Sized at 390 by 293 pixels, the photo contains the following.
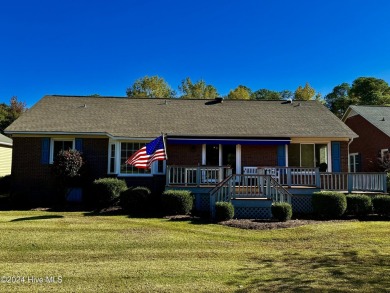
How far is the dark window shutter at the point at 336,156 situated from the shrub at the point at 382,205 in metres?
4.01

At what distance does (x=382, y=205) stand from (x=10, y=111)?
1934 inches

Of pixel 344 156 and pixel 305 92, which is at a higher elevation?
pixel 305 92

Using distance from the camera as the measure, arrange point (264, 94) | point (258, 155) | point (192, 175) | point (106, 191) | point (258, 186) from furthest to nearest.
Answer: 1. point (264, 94)
2. point (258, 155)
3. point (192, 175)
4. point (106, 191)
5. point (258, 186)

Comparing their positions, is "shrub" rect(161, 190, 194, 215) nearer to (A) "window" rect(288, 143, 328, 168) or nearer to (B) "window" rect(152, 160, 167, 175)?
(B) "window" rect(152, 160, 167, 175)

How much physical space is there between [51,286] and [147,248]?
2795mm

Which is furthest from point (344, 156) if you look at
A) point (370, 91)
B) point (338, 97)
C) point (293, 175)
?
point (338, 97)

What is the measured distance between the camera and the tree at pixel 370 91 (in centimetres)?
Result: 4625

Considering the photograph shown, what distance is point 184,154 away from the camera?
16.2 m

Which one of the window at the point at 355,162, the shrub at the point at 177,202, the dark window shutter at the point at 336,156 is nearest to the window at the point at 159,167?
the shrub at the point at 177,202

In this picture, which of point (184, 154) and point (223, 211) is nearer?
point (223, 211)

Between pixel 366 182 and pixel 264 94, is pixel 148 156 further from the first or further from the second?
pixel 264 94

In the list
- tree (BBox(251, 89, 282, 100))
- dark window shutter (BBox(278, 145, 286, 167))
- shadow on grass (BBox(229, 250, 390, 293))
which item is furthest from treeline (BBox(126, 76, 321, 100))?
shadow on grass (BBox(229, 250, 390, 293))

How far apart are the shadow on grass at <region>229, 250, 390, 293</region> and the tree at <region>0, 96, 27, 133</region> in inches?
1890

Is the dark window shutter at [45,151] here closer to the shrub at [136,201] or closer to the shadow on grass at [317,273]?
the shrub at [136,201]
